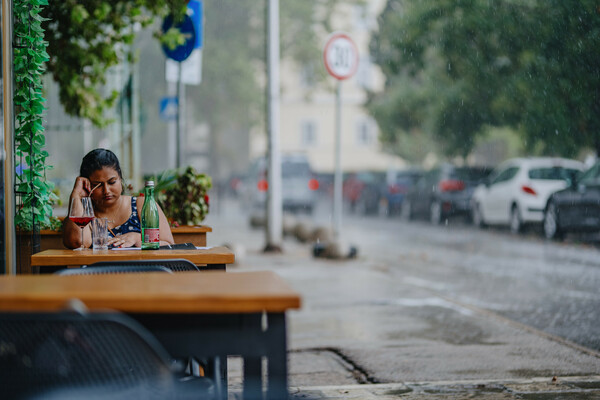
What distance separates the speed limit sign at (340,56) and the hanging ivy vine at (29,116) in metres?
8.97

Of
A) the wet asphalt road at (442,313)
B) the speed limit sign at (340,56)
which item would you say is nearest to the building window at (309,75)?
the wet asphalt road at (442,313)

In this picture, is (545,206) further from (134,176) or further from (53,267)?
(53,267)

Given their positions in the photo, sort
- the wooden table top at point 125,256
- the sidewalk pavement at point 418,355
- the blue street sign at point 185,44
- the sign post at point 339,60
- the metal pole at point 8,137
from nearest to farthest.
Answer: the wooden table top at point 125,256, the metal pole at point 8,137, the sidewalk pavement at point 418,355, the blue street sign at point 185,44, the sign post at point 339,60

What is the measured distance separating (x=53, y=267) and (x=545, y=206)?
15196mm

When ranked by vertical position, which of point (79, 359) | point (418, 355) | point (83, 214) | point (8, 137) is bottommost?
point (418, 355)

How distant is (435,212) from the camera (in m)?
25.1

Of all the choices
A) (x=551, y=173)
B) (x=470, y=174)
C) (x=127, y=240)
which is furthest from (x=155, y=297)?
(x=470, y=174)

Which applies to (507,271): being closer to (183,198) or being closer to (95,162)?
(183,198)

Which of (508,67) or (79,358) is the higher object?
(508,67)

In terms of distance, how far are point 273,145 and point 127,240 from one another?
1069 centimetres

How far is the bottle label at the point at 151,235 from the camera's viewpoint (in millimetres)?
4688

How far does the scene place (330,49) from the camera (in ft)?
46.4

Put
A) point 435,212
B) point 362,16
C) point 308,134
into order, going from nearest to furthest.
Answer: point 435,212, point 362,16, point 308,134

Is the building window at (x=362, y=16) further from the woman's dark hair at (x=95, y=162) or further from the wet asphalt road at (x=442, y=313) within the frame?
the woman's dark hair at (x=95, y=162)
